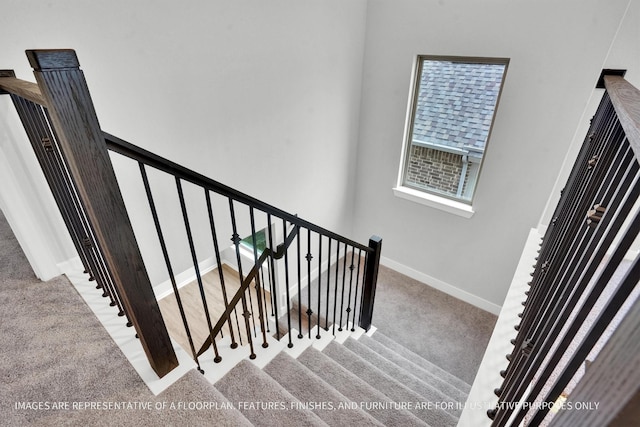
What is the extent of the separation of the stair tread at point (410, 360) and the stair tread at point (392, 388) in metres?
0.67

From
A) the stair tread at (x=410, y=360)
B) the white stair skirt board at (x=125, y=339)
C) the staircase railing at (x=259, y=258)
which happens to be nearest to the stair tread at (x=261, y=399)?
the staircase railing at (x=259, y=258)

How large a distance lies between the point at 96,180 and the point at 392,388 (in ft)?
6.92

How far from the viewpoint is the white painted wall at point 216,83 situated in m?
1.87

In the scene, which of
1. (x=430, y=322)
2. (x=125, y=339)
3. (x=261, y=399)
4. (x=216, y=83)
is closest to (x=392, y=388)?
(x=261, y=399)

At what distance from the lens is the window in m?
3.27

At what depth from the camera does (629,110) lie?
71 cm

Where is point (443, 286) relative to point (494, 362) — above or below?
below

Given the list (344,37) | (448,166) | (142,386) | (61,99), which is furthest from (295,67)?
(142,386)

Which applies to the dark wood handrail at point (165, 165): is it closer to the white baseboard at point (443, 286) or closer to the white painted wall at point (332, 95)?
the white painted wall at point (332, 95)

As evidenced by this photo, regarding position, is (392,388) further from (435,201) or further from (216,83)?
(216,83)

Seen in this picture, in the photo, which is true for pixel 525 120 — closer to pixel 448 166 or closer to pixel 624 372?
pixel 448 166

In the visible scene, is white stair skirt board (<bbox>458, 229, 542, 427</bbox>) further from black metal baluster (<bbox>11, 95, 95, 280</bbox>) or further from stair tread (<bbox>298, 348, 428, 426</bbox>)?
black metal baluster (<bbox>11, 95, 95, 280</bbox>)

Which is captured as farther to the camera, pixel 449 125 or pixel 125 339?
pixel 449 125

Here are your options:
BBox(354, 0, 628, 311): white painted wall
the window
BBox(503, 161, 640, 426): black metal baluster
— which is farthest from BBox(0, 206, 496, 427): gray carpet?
the window
